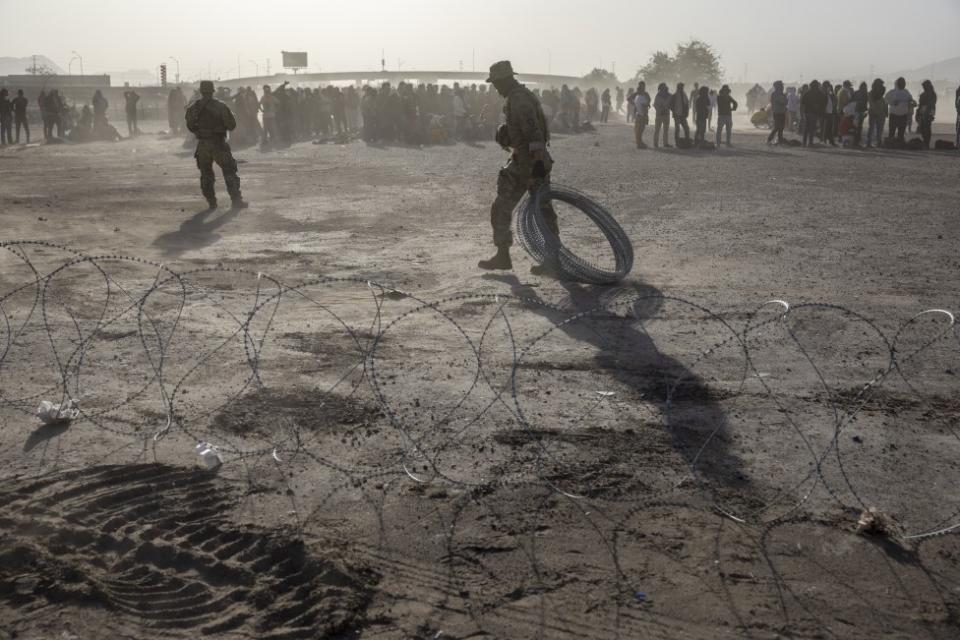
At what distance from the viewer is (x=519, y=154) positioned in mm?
9398

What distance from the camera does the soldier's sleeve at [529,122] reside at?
9.23 m

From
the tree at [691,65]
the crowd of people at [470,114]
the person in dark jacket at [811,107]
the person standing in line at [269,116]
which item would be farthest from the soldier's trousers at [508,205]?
the tree at [691,65]

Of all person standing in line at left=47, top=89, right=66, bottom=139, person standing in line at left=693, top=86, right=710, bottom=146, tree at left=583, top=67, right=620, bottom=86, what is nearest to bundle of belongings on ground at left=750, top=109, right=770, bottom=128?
person standing in line at left=693, top=86, right=710, bottom=146

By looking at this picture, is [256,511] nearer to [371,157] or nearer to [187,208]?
[187,208]

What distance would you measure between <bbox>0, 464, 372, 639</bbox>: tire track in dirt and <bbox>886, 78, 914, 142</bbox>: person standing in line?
23.1 meters

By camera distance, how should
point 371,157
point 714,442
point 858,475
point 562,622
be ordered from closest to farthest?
1. point 562,622
2. point 858,475
3. point 714,442
4. point 371,157

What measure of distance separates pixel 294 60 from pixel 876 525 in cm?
10649

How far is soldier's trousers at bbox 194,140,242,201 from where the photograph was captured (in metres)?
13.9

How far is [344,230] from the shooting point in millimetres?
12172

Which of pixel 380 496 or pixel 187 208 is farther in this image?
pixel 187 208

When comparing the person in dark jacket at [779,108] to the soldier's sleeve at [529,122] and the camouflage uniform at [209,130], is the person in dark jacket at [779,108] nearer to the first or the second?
the camouflage uniform at [209,130]

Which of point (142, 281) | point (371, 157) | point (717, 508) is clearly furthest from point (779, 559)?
point (371, 157)

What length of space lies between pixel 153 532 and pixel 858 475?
11.6 ft

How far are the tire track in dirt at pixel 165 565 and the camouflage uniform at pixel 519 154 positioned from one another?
5.38m
